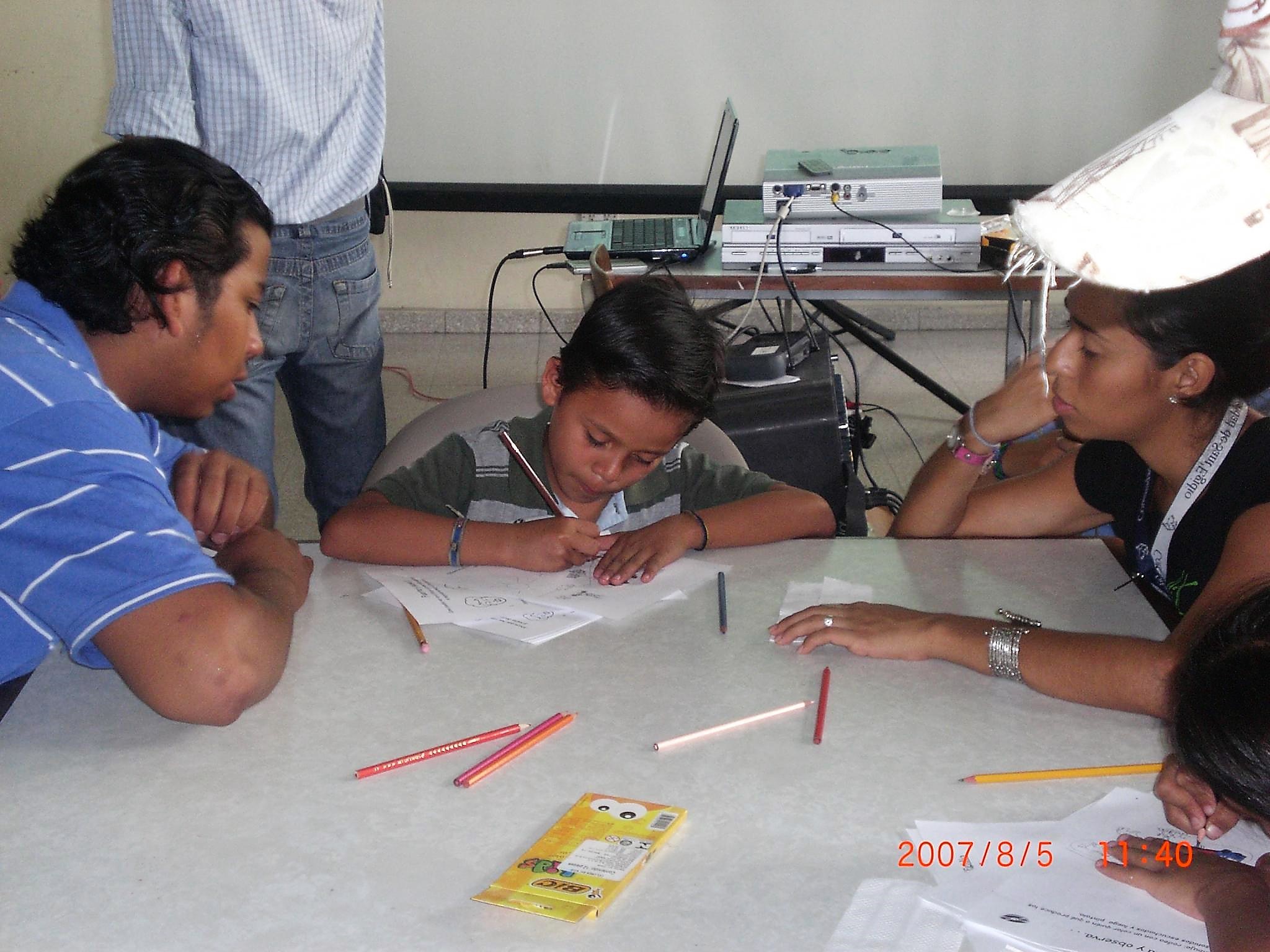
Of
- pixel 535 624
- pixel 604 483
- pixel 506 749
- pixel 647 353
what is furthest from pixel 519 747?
pixel 647 353

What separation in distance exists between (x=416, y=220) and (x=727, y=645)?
150 inches

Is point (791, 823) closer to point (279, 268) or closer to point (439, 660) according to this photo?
point (439, 660)

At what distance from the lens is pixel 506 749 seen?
1.01 metres

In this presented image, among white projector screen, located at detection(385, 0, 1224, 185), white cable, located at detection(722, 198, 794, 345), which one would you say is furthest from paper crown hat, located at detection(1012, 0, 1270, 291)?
white projector screen, located at detection(385, 0, 1224, 185)

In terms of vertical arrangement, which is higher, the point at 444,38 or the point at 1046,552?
the point at 444,38

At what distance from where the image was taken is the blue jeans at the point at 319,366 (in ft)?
6.56

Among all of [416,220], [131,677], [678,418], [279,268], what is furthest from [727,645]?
[416,220]

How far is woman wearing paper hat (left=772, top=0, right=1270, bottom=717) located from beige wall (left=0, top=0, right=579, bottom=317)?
3234 mm

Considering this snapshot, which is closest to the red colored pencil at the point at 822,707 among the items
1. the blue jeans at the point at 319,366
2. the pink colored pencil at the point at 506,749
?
the pink colored pencil at the point at 506,749

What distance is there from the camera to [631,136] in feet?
13.6

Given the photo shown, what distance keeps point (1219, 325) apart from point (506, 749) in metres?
0.87

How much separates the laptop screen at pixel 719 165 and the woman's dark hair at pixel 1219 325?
1476mm

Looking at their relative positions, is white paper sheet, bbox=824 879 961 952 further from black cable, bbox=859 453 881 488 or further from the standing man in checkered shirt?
black cable, bbox=859 453 881 488

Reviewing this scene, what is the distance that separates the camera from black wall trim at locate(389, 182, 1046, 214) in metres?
4.15
